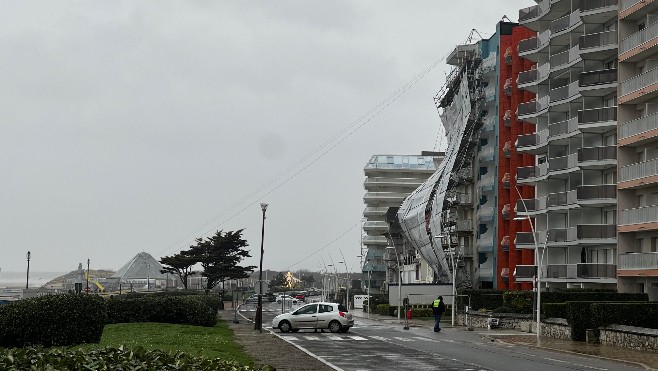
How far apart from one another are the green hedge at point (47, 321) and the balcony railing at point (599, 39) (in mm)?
43709

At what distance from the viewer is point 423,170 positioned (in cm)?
19450

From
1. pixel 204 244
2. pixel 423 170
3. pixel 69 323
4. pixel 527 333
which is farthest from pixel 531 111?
pixel 423 170

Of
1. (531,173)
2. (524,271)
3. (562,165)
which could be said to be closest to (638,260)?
(562,165)

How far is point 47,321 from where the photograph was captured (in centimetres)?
2681

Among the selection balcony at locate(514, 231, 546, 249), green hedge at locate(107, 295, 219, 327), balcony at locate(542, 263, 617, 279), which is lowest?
green hedge at locate(107, 295, 219, 327)

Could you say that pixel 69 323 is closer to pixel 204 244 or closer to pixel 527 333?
pixel 527 333

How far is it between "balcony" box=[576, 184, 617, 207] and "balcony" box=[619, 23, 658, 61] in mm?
9513

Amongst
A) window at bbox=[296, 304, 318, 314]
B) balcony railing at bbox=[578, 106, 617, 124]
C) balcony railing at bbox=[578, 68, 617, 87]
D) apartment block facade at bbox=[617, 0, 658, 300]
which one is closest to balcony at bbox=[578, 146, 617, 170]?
balcony railing at bbox=[578, 106, 617, 124]

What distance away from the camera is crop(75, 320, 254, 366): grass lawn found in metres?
25.6

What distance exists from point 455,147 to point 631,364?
68277 millimetres

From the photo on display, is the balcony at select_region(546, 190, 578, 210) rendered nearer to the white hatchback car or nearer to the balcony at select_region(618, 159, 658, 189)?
the balcony at select_region(618, 159, 658, 189)

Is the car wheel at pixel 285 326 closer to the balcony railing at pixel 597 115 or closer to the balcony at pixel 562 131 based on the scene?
the balcony railing at pixel 597 115

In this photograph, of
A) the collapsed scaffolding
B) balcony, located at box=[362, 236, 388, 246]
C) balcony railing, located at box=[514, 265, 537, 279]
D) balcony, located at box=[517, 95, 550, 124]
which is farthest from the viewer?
balcony, located at box=[362, 236, 388, 246]

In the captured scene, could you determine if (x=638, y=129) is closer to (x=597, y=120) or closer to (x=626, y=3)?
(x=626, y=3)
